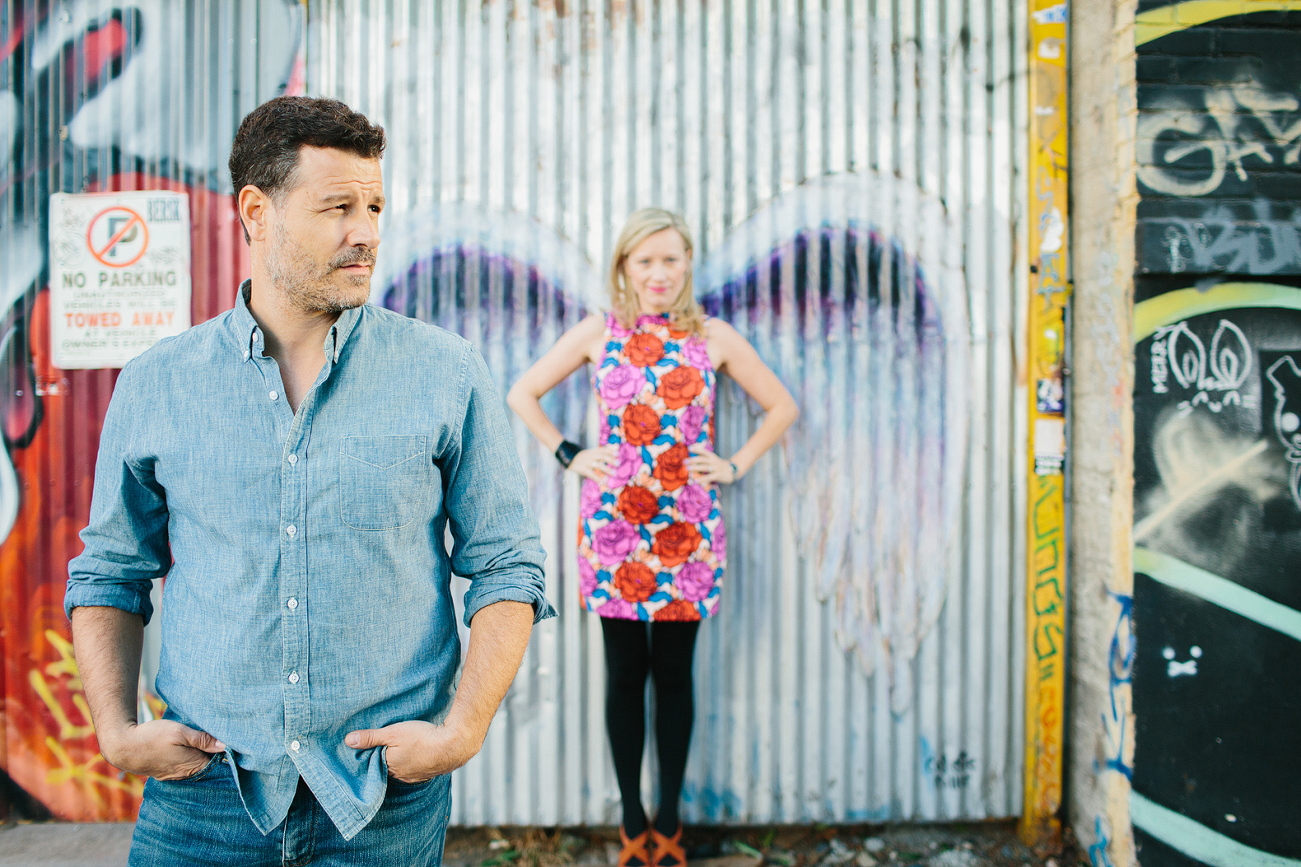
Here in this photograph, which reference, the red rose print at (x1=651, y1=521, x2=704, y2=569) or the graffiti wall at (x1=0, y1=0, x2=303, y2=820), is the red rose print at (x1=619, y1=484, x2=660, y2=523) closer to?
the red rose print at (x1=651, y1=521, x2=704, y2=569)

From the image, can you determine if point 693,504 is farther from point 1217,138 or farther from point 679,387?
point 1217,138

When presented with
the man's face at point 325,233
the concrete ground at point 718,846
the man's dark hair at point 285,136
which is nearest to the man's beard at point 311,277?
the man's face at point 325,233

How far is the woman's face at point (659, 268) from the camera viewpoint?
258 cm

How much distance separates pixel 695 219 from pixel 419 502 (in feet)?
6.52

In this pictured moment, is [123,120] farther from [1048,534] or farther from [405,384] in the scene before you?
[1048,534]

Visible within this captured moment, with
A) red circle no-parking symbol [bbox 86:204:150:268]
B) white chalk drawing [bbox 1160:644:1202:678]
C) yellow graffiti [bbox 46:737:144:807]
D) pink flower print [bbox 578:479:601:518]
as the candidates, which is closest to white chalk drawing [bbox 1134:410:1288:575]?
white chalk drawing [bbox 1160:644:1202:678]

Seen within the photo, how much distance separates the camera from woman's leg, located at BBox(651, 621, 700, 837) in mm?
2645

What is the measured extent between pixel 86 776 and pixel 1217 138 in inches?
201

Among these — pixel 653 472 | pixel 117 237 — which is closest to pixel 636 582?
pixel 653 472

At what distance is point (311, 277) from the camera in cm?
137

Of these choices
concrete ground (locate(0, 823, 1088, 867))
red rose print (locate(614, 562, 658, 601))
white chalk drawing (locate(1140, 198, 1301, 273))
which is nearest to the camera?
white chalk drawing (locate(1140, 198, 1301, 273))

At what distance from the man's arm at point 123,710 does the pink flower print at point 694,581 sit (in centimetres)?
156

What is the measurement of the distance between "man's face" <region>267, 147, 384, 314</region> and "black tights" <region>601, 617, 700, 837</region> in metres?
1.69

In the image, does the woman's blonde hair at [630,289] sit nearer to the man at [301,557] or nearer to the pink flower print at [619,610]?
the pink flower print at [619,610]
